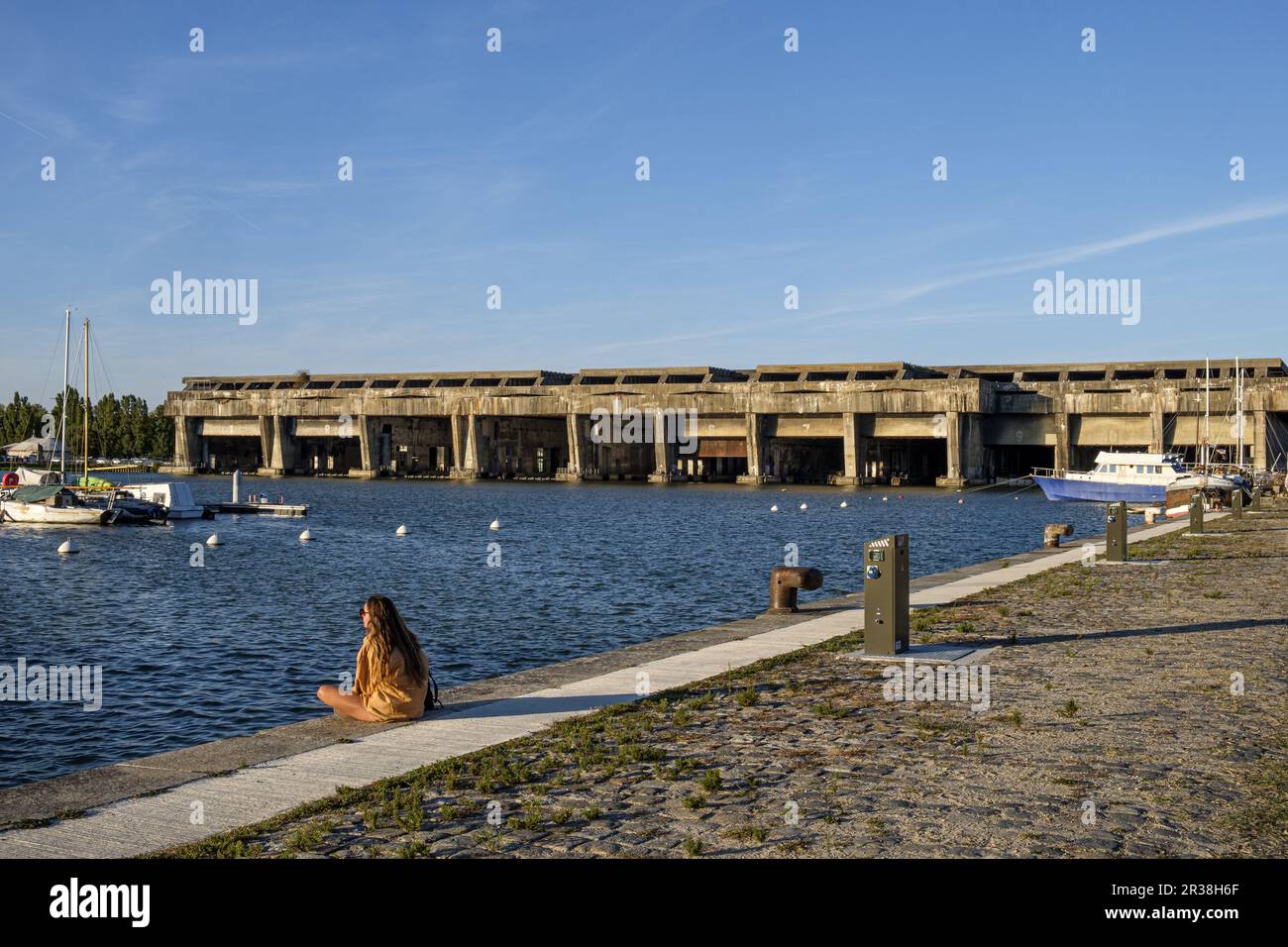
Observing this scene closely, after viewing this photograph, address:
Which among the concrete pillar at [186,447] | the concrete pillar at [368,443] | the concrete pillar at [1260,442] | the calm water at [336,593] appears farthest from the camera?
the concrete pillar at [186,447]

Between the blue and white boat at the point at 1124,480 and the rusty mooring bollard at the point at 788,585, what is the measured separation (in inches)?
3092

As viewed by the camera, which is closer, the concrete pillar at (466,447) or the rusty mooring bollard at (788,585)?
the rusty mooring bollard at (788,585)

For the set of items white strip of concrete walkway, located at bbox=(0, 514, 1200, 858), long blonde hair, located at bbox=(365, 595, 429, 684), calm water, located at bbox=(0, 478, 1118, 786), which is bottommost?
calm water, located at bbox=(0, 478, 1118, 786)

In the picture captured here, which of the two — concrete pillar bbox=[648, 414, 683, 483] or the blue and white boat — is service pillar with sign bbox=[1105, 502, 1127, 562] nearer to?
the blue and white boat

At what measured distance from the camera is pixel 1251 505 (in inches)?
2879

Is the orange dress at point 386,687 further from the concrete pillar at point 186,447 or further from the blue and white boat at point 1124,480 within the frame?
the concrete pillar at point 186,447

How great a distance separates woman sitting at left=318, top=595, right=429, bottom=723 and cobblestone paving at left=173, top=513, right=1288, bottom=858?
1908 mm

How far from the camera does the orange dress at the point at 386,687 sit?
13.5 m

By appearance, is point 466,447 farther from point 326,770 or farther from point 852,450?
point 326,770

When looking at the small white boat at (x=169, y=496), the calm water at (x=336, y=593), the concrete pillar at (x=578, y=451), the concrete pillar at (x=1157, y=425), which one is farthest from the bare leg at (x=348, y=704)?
the concrete pillar at (x=578, y=451)

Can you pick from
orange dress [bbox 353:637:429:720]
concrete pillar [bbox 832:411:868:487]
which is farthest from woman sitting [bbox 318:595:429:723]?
concrete pillar [bbox 832:411:868:487]

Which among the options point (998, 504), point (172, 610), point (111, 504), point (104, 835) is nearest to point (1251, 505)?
point (998, 504)

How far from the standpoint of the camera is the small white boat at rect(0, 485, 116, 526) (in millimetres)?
71312
